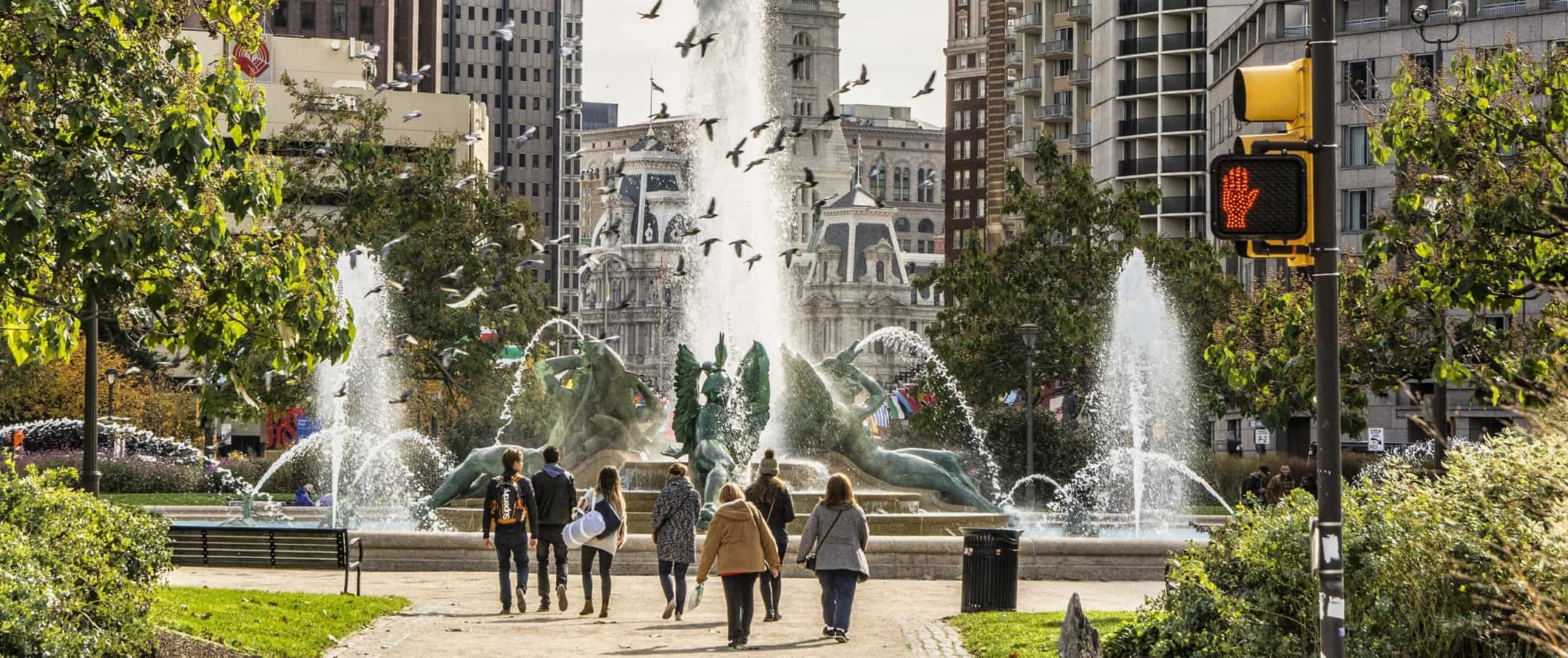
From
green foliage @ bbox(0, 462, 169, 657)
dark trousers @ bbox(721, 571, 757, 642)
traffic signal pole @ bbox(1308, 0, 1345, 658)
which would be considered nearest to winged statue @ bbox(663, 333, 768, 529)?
dark trousers @ bbox(721, 571, 757, 642)

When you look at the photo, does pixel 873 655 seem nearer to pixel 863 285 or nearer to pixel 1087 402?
pixel 1087 402

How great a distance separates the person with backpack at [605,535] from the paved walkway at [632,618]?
0.27m

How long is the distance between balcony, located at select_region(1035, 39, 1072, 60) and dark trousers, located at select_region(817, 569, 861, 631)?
11070 cm

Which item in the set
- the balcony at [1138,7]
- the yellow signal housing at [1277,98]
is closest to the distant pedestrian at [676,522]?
the yellow signal housing at [1277,98]

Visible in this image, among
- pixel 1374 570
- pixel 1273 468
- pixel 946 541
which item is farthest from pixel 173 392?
pixel 1374 570

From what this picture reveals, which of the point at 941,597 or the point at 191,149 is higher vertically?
the point at 191,149

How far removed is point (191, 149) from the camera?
14328mm

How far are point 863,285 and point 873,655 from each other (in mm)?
178964

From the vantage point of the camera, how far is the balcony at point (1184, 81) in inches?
4240

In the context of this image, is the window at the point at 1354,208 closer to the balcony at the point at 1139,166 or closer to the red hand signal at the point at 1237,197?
the balcony at the point at 1139,166

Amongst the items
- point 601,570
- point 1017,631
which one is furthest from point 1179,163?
point 1017,631

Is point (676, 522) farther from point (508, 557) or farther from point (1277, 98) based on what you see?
point (1277, 98)

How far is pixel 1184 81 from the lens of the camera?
10819 cm

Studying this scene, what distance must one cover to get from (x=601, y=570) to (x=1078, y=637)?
27.5ft
